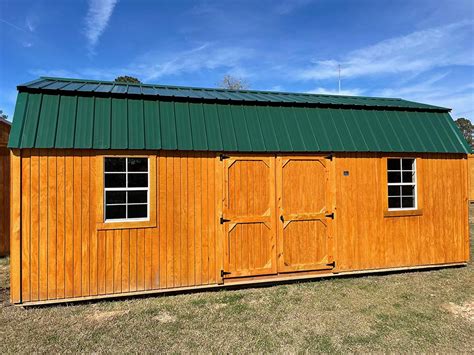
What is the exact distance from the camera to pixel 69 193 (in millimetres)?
5383

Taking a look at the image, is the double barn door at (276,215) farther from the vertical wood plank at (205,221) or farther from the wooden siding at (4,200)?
the wooden siding at (4,200)

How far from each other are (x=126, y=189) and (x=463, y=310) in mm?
5881

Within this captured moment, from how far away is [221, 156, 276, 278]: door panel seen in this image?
6105 millimetres

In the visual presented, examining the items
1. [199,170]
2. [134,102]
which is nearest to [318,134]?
[199,170]

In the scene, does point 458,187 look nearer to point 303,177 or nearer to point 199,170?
point 303,177

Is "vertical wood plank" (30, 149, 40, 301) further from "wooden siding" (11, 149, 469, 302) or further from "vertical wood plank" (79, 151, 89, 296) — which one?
"vertical wood plank" (79, 151, 89, 296)

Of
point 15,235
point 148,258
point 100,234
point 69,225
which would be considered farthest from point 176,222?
point 15,235

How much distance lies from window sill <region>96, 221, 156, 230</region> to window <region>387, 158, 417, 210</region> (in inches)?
205

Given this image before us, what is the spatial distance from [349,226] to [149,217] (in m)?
4.07

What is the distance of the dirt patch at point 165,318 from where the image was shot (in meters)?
4.81

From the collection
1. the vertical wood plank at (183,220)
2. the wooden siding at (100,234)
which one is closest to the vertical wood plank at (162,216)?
the wooden siding at (100,234)

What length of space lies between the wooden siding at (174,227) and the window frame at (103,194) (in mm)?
18

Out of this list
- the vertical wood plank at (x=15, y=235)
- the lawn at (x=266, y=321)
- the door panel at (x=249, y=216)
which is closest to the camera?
the lawn at (x=266, y=321)

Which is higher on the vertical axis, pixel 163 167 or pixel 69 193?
pixel 163 167
